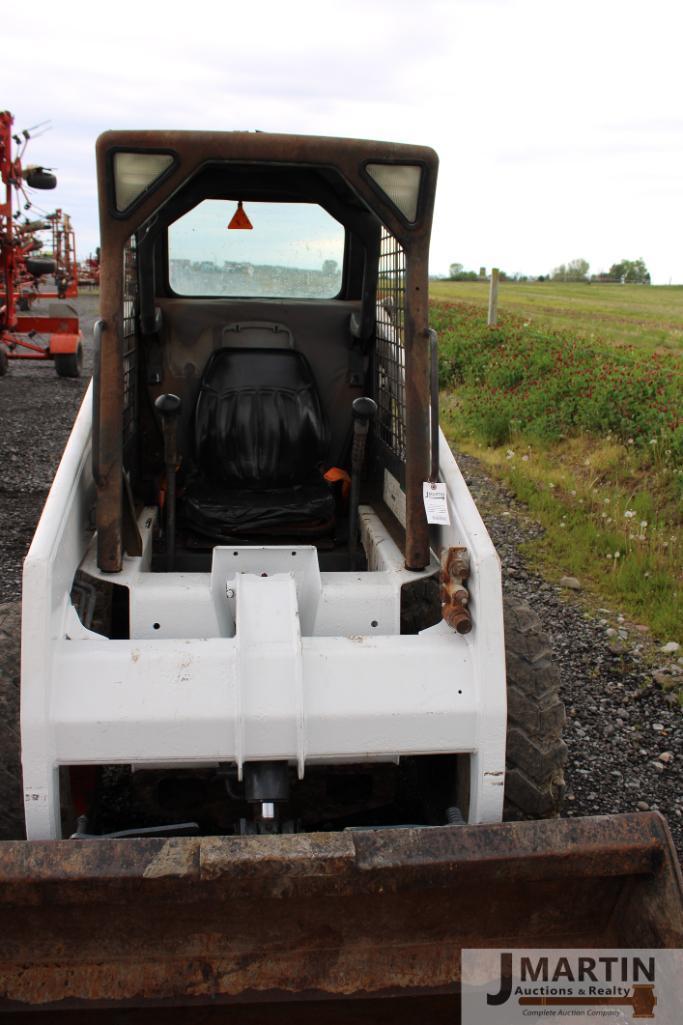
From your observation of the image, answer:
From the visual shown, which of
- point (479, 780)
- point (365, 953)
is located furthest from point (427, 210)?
point (365, 953)

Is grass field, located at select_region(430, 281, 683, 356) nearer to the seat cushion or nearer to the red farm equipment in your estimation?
the red farm equipment

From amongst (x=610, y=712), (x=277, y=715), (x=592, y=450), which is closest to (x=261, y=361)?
(x=277, y=715)

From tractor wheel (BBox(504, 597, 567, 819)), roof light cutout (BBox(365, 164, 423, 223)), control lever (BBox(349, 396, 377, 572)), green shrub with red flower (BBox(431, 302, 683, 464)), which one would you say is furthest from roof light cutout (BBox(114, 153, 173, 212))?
green shrub with red flower (BBox(431, 302, 683, 464))

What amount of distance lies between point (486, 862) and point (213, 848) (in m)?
0.64

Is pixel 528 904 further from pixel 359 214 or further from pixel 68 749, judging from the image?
pixel 359 214

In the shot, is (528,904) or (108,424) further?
(108,424)

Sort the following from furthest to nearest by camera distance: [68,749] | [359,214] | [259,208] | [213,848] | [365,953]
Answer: [259,208] → [359,214] → [68,749] → [365,953] → [213,848]

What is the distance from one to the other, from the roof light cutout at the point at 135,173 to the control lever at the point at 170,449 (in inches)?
35.6

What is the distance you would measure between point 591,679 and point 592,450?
432 centimetres

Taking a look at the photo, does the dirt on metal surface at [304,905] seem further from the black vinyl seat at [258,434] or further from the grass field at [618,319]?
the grass field at [618,319]

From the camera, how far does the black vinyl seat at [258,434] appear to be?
4.33 m

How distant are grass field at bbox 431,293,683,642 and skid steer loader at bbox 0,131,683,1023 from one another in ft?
8.02

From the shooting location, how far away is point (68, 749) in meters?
2.71

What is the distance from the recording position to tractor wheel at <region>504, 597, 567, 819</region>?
3.00 meters
